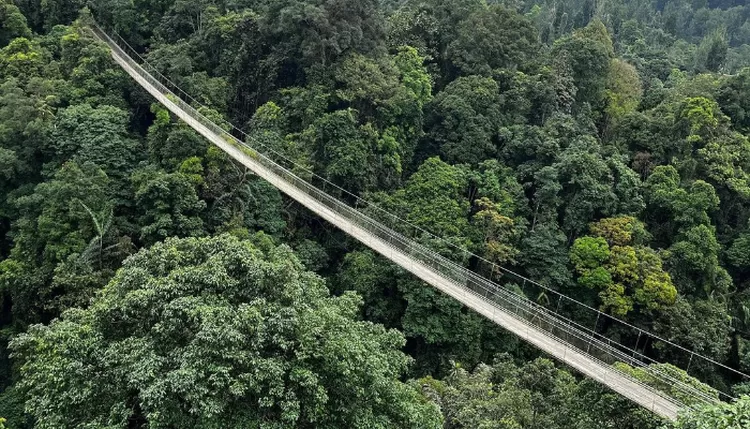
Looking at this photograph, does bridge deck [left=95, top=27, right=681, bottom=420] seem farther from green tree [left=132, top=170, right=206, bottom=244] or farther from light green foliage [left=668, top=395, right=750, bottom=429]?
green tree [left=132, top=170, right=206, bottom=244]

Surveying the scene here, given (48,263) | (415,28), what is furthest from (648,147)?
(48,263)

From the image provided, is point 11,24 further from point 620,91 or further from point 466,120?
point 620,91

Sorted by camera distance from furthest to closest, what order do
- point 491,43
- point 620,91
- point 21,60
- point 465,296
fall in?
point 620,91 < point 491,43 < point 21,60 < point 465,296

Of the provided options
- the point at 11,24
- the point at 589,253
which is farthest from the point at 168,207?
the point at 11,24

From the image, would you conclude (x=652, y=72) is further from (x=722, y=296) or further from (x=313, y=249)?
(x=313, y=249)

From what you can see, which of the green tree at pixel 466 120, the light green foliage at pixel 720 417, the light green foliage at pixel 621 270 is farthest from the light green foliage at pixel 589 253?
the light green foliage at pixel 720 417

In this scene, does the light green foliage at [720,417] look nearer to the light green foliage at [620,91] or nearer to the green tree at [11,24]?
the light green foliage at [620,91]
